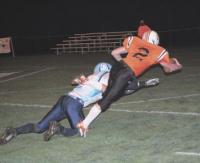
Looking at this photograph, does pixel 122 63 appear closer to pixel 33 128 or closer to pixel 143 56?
pixel 143 56

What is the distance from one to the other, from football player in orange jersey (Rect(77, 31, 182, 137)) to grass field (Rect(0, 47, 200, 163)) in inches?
19.9

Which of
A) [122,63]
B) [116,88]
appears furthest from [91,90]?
[122,63]

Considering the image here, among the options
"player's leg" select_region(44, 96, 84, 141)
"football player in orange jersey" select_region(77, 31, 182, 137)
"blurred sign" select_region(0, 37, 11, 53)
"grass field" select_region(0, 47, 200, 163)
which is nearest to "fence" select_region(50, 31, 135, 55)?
"blurred sign" select_region(0, 37, 11, 53)

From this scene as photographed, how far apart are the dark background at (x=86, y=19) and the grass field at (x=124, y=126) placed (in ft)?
50.4

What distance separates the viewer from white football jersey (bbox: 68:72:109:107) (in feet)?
27.2

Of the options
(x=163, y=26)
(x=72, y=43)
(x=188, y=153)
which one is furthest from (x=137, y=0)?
(x=188, y=153)

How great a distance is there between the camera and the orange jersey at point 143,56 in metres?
8.35

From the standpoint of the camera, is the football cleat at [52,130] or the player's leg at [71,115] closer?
the football cleat at [52,130]

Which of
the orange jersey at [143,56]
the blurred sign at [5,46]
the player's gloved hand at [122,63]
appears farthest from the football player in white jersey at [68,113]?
the blurred sign at [5,46]

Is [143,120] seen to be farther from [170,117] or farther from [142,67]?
[142,67]

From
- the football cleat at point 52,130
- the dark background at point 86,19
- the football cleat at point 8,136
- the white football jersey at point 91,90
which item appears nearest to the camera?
the football cleat at point 52,130

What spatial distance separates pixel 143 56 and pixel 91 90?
100 centimetres

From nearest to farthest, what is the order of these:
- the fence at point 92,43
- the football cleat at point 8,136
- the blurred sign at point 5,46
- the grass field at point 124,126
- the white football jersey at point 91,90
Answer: the grass field at point 124,126
the football cleat at point 8,136
the white football jersey at point 91,90
the blurred sign at point 5,46
the fence at point 92,43

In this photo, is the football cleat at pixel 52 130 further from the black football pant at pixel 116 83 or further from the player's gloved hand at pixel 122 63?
the player's gloved hand at pixel 122 63
